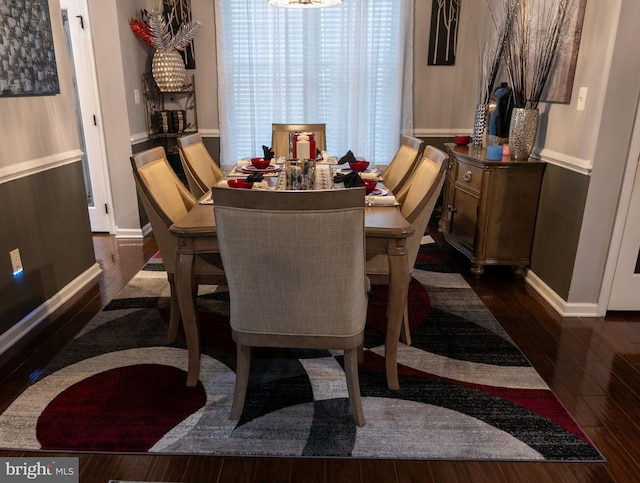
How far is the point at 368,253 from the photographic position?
1.92 meters

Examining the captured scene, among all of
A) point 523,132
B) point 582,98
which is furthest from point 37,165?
point 582,98

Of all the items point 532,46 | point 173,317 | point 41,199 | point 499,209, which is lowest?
point 173,317

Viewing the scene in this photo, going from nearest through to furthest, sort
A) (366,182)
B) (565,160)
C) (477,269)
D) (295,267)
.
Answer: (295,267) < (366,182) < (565,160) < (477,269)

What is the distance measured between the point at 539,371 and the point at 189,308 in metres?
1.69

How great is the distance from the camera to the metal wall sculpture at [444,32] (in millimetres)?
4238

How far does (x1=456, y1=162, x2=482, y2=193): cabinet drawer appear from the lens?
3.23 metres

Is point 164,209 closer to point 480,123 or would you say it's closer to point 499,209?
point 499,209

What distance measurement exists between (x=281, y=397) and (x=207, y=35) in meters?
3.61

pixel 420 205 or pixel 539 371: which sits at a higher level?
pixel 420 205

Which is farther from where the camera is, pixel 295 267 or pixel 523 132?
pixel 523 132

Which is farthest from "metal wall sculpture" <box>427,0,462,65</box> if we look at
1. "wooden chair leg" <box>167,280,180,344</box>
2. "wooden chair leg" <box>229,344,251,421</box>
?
"wooden chair leg" <box>229,344,251,421</box>

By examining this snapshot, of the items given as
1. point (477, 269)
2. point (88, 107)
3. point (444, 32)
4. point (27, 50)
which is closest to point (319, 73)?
point (444, 32)

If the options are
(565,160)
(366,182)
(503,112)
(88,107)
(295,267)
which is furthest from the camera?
(88,107)

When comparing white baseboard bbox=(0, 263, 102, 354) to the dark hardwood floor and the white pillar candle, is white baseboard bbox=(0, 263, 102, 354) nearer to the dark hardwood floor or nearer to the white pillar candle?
the dark hardwood floor
